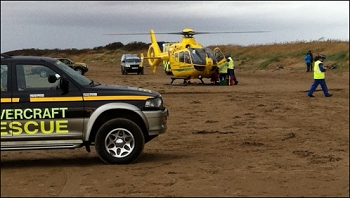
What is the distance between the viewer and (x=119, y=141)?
11.5m

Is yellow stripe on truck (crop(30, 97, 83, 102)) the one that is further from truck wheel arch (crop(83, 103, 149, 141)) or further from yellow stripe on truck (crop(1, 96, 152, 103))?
truck wheel arch (crop(83, 103, 149, 141))

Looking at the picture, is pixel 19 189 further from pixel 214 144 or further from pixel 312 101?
pixel 312 101

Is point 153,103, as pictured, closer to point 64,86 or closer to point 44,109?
point 64,86

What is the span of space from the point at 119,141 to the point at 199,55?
24536 mm

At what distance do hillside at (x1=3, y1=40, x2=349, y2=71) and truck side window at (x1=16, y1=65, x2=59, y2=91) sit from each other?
971 inches

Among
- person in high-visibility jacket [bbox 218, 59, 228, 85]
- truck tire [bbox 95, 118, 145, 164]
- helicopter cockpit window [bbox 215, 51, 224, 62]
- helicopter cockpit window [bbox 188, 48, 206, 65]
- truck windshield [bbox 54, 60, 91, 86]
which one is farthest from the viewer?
helicopter cockpit window [bbox 215, 51, 224, 62]

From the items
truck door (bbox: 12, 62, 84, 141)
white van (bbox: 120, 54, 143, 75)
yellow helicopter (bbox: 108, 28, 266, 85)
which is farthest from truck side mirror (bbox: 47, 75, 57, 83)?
white van (bbox: 120, 54, 143, 75)

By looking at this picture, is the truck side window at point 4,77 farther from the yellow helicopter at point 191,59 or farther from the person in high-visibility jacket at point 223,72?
the person in high-visibility jacket at point 223,72

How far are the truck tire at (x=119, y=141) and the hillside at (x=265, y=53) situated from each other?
25.0 m

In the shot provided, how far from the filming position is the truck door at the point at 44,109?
11016 millimetres

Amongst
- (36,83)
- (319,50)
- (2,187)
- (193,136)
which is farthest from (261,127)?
(319,50)

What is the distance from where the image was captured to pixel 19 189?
9.47 meters

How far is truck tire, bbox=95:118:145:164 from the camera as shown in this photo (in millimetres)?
11352

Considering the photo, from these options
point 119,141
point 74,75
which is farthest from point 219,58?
point 119,141
